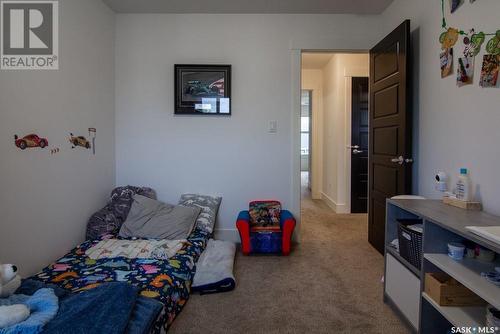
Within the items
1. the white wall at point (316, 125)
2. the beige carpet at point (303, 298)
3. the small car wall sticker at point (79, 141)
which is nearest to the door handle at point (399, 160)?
the beige carpet at point (303, 298)

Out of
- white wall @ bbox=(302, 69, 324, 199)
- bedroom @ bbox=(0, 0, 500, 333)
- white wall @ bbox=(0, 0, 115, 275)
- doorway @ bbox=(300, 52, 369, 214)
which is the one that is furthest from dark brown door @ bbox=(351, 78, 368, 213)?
white wall @ bbox=(0, 0, 115, 275)

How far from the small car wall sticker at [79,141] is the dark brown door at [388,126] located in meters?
2.63

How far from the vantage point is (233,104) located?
3.15m

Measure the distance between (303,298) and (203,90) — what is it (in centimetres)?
217

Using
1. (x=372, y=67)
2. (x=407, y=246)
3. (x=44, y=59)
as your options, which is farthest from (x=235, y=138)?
(x=407, y=246)

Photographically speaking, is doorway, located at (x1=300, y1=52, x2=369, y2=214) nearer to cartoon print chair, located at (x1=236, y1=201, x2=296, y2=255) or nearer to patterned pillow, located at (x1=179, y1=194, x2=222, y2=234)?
cartoon print chair, located at (x1=236, y1=201, x2=296, y2=255)

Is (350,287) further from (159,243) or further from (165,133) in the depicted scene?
(165,133)

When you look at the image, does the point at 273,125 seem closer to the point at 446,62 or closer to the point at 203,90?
the point at 203,90

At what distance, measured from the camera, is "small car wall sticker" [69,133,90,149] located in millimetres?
2433

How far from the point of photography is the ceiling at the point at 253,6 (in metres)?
2.84

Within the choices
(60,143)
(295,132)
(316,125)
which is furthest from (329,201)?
(60,143)

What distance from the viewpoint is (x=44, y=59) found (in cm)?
216

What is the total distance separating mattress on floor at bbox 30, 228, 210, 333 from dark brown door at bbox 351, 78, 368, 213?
302 cm
